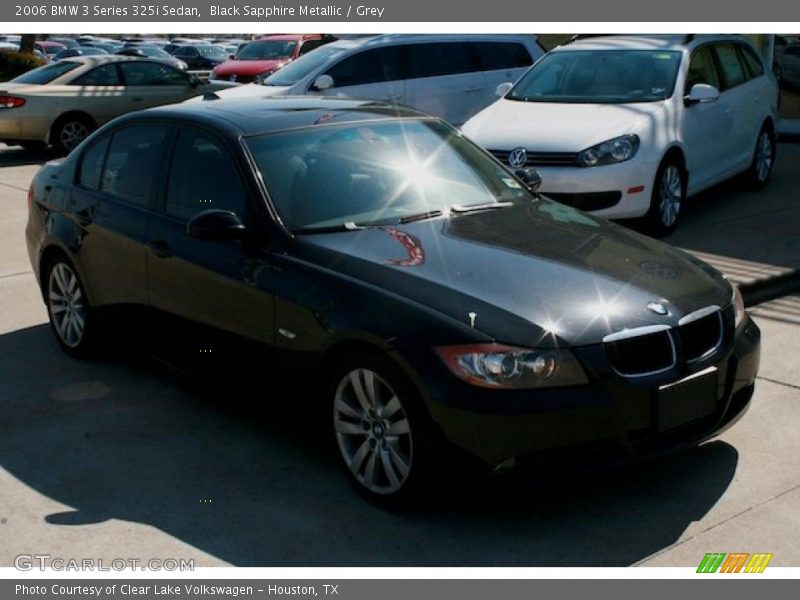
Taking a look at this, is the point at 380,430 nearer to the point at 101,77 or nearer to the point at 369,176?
the point at 369,176

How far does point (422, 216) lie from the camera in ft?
19.1

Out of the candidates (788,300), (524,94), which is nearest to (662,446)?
(788,300)

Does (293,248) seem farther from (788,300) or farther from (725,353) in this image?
(788,300)

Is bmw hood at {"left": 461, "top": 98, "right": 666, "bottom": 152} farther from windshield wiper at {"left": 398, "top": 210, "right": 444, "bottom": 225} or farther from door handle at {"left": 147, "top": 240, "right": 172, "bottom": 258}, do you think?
door handle at {"left": 147, "top": 240, "right": 172, "bottom": 258}

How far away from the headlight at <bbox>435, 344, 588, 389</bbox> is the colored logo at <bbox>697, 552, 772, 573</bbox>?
2.62ft

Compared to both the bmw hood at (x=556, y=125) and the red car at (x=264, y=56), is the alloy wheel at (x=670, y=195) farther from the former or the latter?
the red car at (x=264, y=56)

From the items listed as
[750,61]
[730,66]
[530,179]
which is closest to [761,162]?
[750,61]

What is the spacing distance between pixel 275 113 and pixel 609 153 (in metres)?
3.94

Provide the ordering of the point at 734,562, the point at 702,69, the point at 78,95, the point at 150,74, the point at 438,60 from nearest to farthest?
the point at 734,562
the point at 702,69
the point at 438,60
the point at 78,95
the point at 150,74

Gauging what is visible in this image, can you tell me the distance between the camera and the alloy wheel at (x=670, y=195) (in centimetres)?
991

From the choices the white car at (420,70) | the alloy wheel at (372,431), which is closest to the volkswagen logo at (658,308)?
the alloy wheel at (372,431)

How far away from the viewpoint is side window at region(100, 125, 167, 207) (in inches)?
255

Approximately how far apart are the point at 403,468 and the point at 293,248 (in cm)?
117
